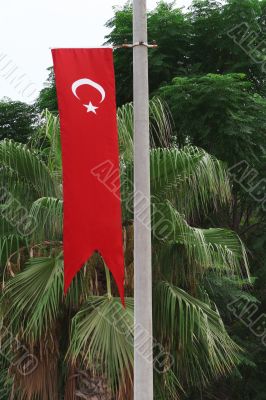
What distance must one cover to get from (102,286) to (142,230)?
2.38 metres

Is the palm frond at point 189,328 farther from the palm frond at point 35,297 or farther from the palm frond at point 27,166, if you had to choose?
the palm frond at point 27,166

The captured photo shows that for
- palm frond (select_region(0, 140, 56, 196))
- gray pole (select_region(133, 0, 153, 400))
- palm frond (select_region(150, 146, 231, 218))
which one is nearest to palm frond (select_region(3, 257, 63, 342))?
Result: palm frond (select_region(0, 140, 56, 196))

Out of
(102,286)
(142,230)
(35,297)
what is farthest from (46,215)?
(142,230)

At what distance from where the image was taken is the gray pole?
4.98 meters

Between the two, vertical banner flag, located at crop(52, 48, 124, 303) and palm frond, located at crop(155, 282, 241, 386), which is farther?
palm frond, located at crop(155, 282, 241, 386)

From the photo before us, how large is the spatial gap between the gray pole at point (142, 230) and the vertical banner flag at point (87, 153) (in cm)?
23

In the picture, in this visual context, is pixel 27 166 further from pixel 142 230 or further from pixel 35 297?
pixel 142 230

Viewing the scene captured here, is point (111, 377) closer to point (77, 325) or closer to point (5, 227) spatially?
point (77, 325)

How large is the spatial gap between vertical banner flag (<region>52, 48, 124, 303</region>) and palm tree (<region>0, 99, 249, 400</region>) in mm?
1313

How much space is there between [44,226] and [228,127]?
487 centimetres

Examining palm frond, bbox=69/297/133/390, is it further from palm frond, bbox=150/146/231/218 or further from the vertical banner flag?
palm frond, bbox=150/146/231/218

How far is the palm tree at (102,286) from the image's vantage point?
A: 6727 millimetres

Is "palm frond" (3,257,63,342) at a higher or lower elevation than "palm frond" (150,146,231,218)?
lower

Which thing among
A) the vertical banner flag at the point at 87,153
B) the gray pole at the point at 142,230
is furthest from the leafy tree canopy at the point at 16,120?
the gray pole at the point at 142,230
